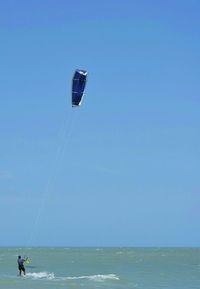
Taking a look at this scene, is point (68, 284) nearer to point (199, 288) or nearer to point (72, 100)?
point (199, 288)

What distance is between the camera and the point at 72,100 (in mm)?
16562

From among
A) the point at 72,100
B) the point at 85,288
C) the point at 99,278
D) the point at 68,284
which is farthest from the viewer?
the point at 99,278

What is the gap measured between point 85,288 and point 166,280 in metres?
6.84

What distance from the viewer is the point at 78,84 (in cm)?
1716

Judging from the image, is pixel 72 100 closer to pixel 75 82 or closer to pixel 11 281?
pixel 75 82

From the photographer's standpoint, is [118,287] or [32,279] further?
[32,279]

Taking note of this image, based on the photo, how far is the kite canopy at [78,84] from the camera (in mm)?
16802

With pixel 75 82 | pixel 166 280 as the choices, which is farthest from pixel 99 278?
pixel 75 82

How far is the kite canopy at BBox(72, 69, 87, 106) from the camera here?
16802mm

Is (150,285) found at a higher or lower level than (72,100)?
lower

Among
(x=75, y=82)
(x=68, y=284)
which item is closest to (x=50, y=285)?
(x=68, y=284)

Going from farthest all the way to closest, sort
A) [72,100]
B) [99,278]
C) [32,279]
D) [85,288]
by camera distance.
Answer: [99,278] → [32,279] → [85,288] → [72,100]

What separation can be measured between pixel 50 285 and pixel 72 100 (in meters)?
9.98

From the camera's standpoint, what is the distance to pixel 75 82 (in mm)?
17125
